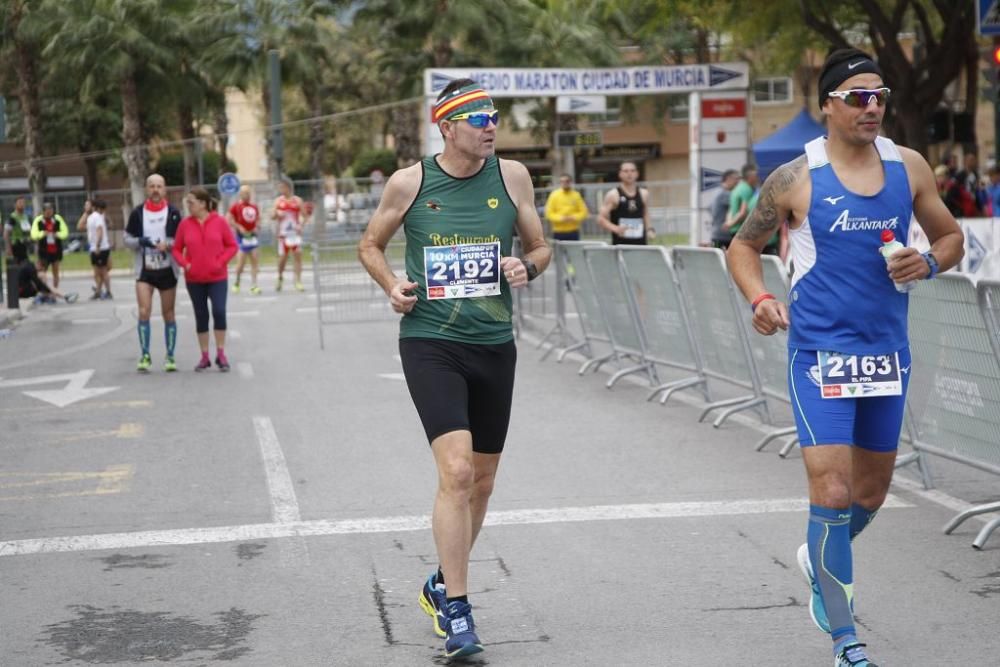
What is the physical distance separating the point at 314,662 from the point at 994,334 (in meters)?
3.69

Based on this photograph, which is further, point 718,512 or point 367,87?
point 367,87

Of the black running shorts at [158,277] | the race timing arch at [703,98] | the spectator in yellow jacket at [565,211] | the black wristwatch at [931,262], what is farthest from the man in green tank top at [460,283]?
the race timing arch at [703,98]

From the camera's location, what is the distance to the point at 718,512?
7.92m

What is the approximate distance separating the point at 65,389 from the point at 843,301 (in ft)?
34.3

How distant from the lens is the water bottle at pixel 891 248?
5035mm

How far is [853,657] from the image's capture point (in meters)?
4.88

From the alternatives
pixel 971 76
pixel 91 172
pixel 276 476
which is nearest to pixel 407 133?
pixel 91 172

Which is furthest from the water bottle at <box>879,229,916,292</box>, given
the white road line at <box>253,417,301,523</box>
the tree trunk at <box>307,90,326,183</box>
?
the tree trunk at <box>307,90,326,183</box>

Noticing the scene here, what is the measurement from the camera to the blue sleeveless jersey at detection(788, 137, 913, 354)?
16.8 feet

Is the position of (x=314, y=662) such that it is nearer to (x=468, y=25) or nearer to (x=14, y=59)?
(x=468, y=25)

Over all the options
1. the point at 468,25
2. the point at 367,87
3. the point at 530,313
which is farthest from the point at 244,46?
the point at 530,313

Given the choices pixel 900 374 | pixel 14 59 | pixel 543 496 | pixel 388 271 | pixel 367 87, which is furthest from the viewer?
pixel 367 87

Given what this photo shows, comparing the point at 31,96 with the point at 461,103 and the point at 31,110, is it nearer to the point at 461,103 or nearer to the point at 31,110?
the point at 31,110

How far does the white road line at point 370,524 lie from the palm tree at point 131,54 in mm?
39542
